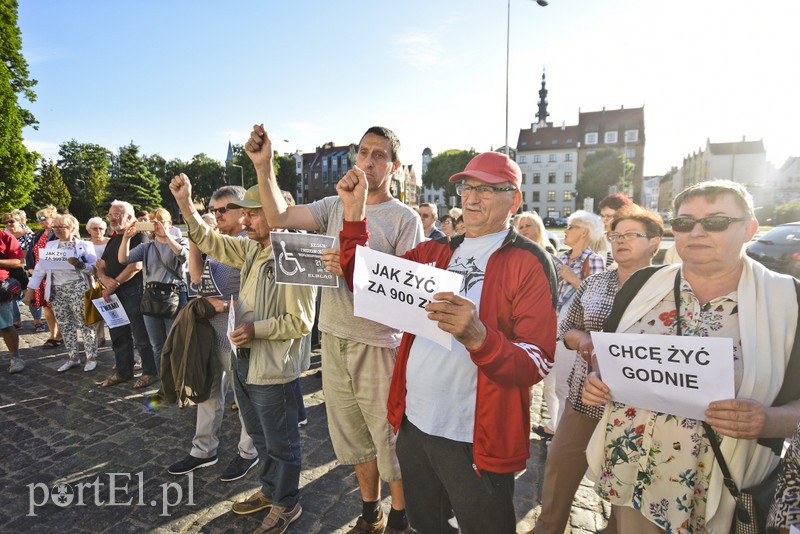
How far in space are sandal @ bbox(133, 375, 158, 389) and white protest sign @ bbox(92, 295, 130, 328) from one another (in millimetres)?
771

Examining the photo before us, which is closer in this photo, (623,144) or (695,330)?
(695,330)

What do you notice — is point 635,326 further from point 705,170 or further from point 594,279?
point 705,170

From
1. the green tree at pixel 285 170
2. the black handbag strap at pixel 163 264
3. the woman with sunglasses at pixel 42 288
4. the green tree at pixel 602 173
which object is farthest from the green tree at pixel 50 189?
the green tree at pixel 602 173

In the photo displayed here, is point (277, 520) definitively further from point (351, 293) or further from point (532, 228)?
point (532, 228)

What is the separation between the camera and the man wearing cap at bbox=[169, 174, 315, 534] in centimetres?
288

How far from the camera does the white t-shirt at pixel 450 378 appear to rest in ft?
6.39

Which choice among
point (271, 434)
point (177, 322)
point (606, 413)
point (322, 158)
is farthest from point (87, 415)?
point (322, 158)

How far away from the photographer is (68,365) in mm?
6172

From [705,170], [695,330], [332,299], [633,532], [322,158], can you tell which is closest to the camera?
[695,330]

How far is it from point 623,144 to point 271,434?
81860 mm

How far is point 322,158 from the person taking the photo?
264ft


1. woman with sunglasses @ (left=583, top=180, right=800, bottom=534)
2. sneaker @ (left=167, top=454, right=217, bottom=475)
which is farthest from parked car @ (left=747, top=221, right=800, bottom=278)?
sneaker @ (left=167, top=454, right=217, bottom=475)

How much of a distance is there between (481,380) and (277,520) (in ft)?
6.56

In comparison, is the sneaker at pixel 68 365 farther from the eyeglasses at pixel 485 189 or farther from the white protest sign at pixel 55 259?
the eyeglasses at pixel 485 189
